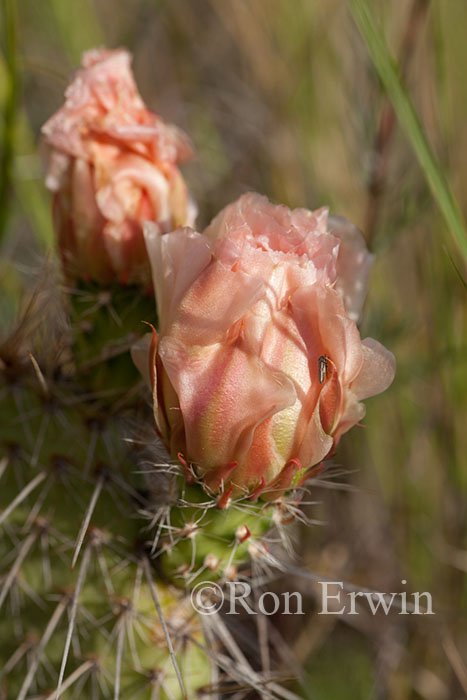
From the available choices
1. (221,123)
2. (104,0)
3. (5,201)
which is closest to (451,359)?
(5,201)

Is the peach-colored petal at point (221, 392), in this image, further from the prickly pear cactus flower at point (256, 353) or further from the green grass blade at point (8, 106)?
the green grass blade at point (8, 106)

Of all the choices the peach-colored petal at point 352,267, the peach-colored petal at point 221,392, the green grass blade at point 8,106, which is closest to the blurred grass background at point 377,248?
the green grass blade at point 8,106

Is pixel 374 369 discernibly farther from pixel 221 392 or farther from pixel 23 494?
pixel 23 494

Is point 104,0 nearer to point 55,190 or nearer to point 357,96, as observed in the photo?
point 357,96

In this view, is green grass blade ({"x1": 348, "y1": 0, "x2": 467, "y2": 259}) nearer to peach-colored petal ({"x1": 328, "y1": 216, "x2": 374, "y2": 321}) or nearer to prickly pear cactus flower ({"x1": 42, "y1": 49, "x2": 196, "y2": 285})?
peach-colored petal ({"x1": 328, "y1": 216, "x2": 374, "y2": 321})

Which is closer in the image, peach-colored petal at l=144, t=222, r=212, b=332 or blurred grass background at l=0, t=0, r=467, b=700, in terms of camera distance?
peach-colored petal at l=144, t=222, r=212, b=332

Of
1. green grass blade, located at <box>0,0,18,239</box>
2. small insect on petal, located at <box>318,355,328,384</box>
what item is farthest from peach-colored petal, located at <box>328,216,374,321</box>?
green grass blade, located at <box>0,0,18,239</box>
